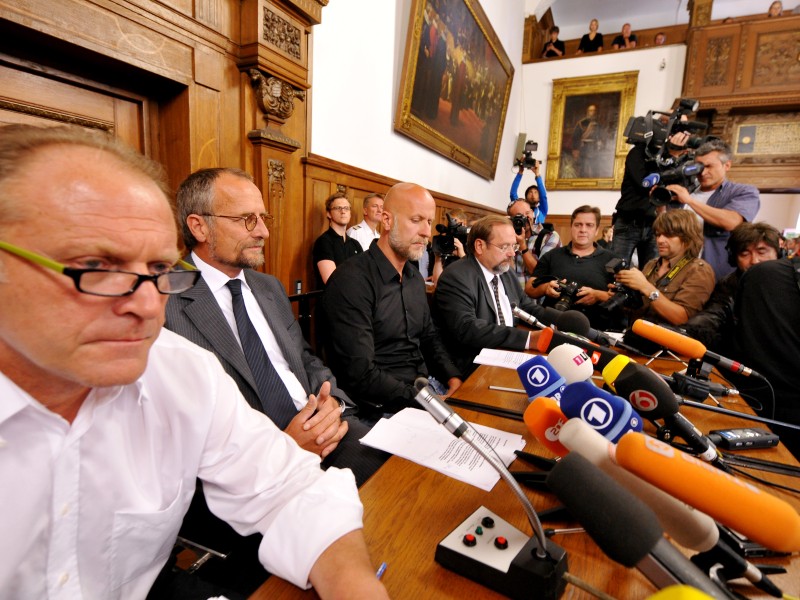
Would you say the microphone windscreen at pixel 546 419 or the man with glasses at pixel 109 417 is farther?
the microphone windscreen at pixel 546 419

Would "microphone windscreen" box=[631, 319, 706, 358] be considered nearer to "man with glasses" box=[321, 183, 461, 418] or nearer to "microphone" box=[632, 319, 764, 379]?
"microphone" box=[632, 319, 764, 379]

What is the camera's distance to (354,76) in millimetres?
3273

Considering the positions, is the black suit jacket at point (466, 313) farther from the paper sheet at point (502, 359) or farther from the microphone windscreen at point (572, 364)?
the microphone windscreen at point (572, 364)

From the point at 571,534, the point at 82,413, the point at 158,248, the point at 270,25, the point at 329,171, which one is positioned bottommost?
the point at 571,534

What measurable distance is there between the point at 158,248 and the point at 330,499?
0.52 m

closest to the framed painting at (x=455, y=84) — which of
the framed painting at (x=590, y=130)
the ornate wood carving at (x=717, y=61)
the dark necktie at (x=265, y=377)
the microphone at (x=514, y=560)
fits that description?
the framed painting at (x=590, y=130)

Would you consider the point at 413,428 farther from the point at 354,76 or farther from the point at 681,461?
the point at 354,76

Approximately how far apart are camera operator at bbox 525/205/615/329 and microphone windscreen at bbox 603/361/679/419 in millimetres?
2234

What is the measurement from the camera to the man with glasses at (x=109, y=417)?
0.57 meters

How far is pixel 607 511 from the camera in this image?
48cm

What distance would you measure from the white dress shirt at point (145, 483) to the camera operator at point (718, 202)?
3.34 m

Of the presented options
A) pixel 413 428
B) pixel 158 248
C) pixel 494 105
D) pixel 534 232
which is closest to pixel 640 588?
pixel 413 428

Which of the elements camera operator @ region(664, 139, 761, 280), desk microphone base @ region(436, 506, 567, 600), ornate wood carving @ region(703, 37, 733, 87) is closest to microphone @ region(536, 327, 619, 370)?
desk microphone base @ region(436, 506, 567, 600)

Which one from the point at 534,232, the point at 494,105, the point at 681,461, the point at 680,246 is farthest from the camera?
the point at 494,105
